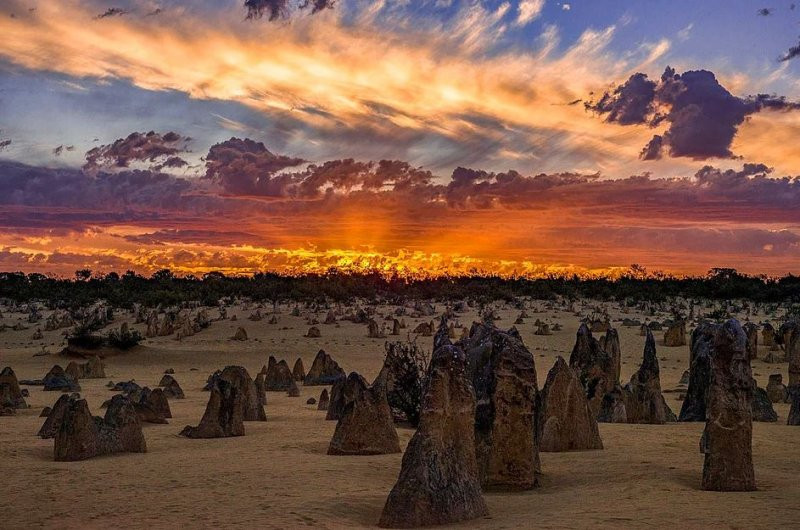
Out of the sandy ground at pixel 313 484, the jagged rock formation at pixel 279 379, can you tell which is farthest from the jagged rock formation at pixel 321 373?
the sandy ground at pixel 313 484

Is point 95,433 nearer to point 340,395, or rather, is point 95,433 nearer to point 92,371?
point 340,395

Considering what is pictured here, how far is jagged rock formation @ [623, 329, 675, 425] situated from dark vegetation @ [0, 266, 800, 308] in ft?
106

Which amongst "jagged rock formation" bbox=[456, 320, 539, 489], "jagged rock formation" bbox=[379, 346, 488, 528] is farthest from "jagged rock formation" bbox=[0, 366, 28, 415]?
"jagged rock formation" bbox=[379, 346, 488, 528]

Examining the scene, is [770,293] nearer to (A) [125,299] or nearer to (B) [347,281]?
(B) [347,281]

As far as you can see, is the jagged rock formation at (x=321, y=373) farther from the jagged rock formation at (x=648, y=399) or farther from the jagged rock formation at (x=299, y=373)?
the jagged rock formation at (x=648, y=399)

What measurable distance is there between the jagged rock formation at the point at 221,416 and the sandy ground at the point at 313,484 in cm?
26

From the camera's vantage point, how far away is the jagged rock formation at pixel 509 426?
31.6 ft

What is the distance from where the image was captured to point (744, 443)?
8.62 m

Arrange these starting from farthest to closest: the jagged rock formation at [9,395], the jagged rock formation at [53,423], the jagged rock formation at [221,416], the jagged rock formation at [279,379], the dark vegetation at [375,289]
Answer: the dark vegetation at [375,289]
the jagged rock formation at [279,379]
the jagged rock formation at [9,395]
the jagged rock formation at [221,416]
the jagged rock formation at [53,423]

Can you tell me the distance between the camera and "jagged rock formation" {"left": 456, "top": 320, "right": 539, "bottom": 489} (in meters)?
9.62

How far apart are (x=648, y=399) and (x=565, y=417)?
3.62 meters

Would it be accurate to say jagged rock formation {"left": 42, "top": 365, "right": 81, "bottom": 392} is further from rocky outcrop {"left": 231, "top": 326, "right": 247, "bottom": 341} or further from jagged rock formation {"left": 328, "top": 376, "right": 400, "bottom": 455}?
rocky outcrop {"left": 231, "top": 326, "right": 247, "bottom": 341}

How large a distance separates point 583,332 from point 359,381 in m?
5.36

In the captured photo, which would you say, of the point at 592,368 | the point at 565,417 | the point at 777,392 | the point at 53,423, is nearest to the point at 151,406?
the point at 53,423
